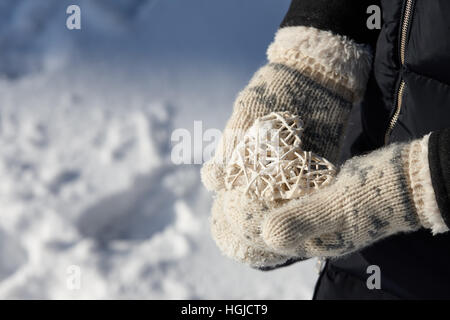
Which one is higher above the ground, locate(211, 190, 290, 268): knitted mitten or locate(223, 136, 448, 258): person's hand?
locate(223, 136, 448, 258): person's hand

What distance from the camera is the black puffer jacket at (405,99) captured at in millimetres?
568

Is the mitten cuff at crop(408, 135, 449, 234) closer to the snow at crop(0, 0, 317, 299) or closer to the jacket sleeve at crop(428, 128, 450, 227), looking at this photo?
→ the jacket sleeve at crop(428, 128, 450, 227)

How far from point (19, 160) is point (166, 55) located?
53 cm

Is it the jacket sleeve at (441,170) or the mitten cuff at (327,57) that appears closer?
the jacket sleeve at (441,170)

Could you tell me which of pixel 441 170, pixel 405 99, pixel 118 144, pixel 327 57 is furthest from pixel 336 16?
pixel 118 144

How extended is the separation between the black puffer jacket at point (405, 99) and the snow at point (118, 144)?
33cm

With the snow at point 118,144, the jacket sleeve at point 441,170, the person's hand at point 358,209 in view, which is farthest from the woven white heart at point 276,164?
the snow at point 118,144

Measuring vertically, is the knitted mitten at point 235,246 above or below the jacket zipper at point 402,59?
below

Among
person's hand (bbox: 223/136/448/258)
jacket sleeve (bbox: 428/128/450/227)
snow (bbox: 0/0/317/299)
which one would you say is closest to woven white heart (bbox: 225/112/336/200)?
person's hand (bbox: 223/136/448/258)

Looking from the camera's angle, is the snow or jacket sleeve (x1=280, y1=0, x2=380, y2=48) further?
the snow

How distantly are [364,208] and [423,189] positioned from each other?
0.07 metres

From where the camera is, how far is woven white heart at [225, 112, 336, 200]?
0.53 m

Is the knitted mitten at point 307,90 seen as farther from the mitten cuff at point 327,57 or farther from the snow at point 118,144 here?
the snow at point 118,144

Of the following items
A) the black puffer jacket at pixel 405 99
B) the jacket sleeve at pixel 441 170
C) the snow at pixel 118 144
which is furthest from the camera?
the snow at pixel 118 144
